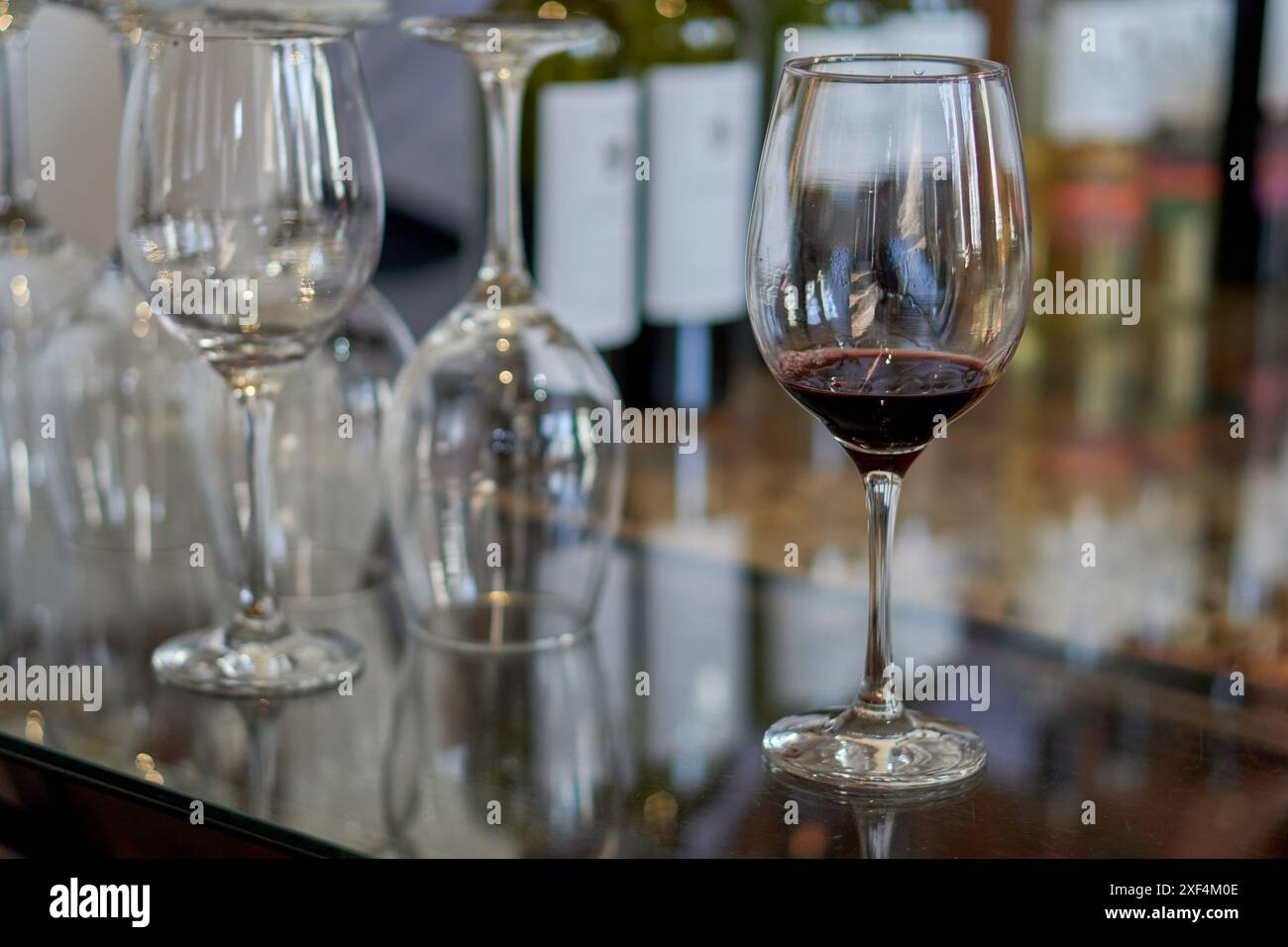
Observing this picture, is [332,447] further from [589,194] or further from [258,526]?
[589,194]

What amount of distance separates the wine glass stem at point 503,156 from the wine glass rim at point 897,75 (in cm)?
17

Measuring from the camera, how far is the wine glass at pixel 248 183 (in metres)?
0.60

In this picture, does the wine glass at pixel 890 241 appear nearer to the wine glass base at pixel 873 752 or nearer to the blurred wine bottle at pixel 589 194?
the wine glass base at pixel 873 752

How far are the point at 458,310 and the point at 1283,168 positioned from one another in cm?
89

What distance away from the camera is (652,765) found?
0.59 metres

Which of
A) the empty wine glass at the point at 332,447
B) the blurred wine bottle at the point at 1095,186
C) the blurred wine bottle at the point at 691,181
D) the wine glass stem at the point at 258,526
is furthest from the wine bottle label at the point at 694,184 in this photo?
the wine glass stem at the point at 258,526

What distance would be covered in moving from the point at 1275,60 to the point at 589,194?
0.57 metres

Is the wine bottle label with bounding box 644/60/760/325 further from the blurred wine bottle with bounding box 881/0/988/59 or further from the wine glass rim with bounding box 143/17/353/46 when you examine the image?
the wine glass rim with bounding box 143/17/353/46

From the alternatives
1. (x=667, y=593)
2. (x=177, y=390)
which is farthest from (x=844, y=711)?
(x=177, y=390)

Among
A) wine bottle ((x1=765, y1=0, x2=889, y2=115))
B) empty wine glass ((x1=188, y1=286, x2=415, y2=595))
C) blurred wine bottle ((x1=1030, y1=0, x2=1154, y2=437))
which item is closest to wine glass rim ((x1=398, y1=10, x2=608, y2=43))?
empty wine glass ((x1=188, y1=286, x2=415, y2=595))

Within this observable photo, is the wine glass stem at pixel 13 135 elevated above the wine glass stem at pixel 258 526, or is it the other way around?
the wine glass stem at pixel 13 135

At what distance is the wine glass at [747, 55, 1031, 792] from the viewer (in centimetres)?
52

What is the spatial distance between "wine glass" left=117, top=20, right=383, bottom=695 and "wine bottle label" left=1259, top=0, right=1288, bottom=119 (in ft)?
2.99
